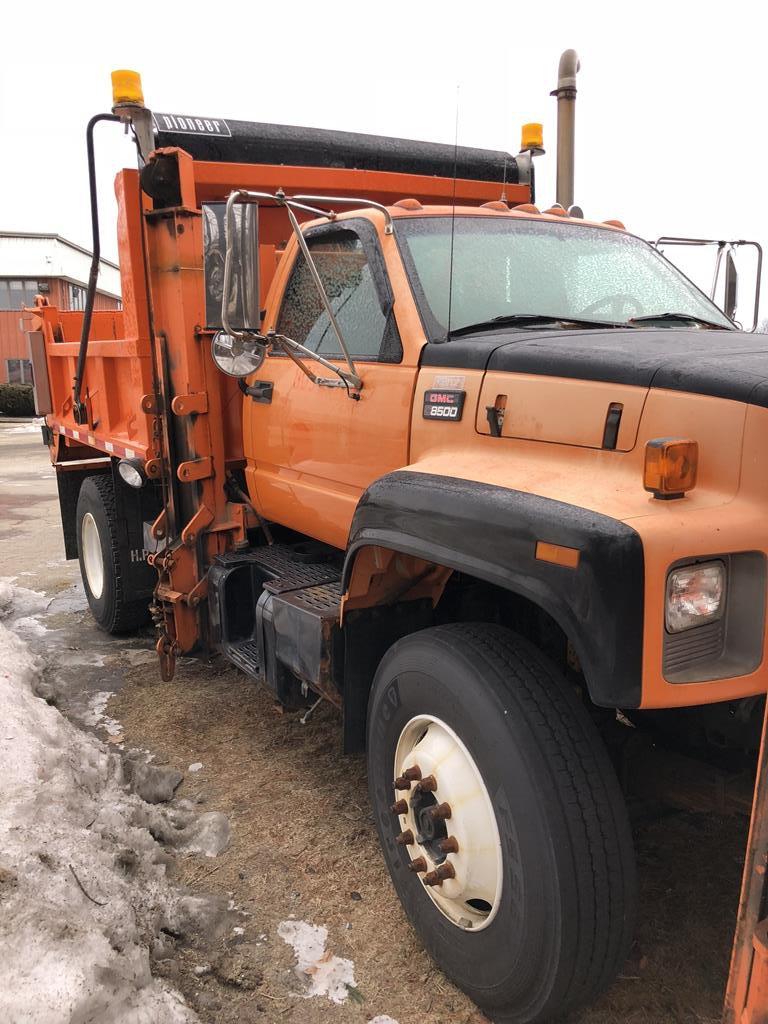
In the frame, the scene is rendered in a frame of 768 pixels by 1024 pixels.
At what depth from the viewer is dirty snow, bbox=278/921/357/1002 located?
2527mm

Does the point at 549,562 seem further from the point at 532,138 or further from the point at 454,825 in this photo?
the point at 532,138

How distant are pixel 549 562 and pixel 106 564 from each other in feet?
13.3

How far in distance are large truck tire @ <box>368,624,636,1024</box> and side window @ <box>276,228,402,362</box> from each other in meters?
1.19

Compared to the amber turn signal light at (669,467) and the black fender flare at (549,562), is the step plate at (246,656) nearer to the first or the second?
the black fender flare at (549,562)

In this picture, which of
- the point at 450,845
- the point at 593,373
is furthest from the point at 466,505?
the point at 450,845

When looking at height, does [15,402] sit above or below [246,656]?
below

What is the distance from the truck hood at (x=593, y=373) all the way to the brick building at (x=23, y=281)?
36.5 metres

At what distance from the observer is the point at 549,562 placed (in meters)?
2.00

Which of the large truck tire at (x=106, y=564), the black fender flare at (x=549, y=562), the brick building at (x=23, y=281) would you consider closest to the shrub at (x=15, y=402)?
the brick building at (x=23, y=281)

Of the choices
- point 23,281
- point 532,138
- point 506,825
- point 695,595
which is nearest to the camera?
point 695,595

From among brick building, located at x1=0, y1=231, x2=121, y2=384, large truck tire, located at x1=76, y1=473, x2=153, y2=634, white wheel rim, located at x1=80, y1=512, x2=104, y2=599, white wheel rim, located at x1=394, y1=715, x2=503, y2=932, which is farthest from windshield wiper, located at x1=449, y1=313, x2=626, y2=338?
brick building, located at x1=0, y1=231, x2=121, y2=384

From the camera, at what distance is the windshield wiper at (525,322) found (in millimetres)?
2961

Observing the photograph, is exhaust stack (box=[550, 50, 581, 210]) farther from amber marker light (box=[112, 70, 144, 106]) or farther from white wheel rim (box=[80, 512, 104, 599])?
white wheel rim (box=[80, 512, 104, 599])

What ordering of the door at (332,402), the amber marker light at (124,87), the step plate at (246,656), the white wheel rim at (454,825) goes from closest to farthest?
the white wheel rim at (454,825) → the door at (332,402) → the step plate at (246,656) → the amber marker light at (124,87)
